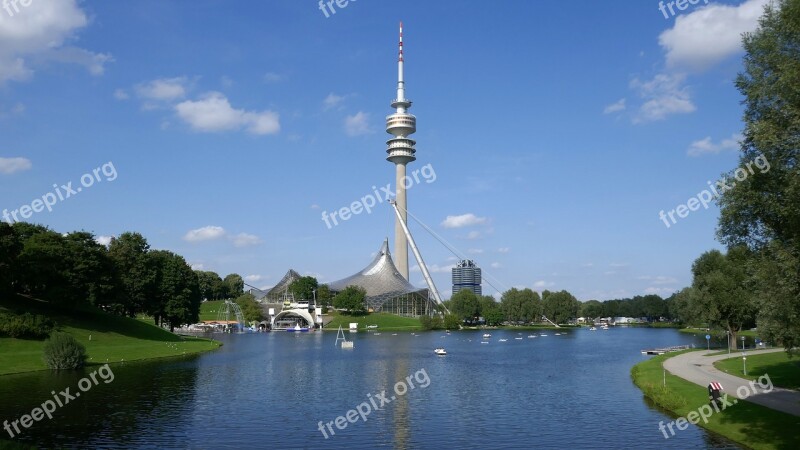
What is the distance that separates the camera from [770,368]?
46.9m

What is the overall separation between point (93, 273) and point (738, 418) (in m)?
69.3

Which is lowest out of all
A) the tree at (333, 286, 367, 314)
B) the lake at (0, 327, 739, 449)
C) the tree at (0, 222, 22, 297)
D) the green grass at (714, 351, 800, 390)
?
the lake at (0, 327, 739, 449)

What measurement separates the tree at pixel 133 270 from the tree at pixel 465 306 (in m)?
97.7

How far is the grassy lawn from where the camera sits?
2694 centimetres

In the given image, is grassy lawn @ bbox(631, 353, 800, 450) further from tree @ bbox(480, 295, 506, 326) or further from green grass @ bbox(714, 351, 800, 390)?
tree @ bbox(480, 295, 506, 326)

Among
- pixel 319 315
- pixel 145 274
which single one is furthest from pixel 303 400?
pixel 319 315

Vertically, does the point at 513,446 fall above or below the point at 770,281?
below

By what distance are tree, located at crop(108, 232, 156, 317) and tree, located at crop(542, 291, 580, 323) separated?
117 metres

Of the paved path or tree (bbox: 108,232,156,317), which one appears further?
tree (bbox: 108,232,156,317)

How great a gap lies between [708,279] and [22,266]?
234ft

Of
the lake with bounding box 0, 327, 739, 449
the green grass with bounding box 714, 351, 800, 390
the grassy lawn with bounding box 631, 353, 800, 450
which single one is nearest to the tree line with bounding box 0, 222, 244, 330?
the lake with bounding box 0, 327, 739, 449

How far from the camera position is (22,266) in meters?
68.9

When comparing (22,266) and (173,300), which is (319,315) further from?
(22,266)

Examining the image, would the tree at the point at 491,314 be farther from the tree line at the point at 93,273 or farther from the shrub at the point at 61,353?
the shrub at the point at 61,353
